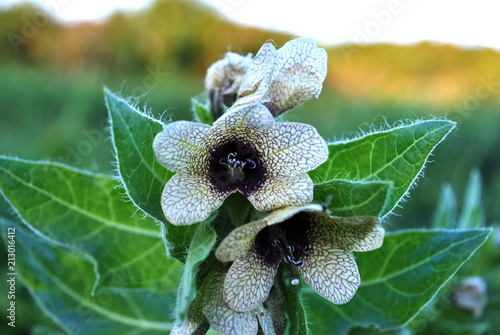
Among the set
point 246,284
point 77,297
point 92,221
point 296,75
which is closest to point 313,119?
point 77,297

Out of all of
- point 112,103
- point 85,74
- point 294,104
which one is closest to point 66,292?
point 112,103

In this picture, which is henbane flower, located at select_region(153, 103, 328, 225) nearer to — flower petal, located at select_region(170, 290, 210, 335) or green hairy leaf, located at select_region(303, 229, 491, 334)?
flower petal, located at select_region(170, 290, 210, 335)

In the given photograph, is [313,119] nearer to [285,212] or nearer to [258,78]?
[258,78]

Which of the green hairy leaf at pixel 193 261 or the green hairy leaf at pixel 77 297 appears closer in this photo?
the green hairy leaf at pixel 193 261

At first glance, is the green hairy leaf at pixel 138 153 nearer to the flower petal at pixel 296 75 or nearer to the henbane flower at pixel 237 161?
the henbane flower at pixel 237 161

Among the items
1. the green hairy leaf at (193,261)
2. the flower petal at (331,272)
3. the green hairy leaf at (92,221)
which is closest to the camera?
the green hairy leaf at (193,261)

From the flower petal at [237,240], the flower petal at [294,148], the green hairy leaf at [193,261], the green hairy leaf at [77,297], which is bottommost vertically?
the green hairy leaf at [77,297]

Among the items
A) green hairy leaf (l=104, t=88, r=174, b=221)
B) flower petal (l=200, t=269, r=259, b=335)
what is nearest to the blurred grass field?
green hairy leaf (l=104, t=88, r=174, b=221)

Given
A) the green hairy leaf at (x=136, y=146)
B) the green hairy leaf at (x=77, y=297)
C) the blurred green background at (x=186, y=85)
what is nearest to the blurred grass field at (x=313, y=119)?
the blurred green background at (x=186, y=85)
